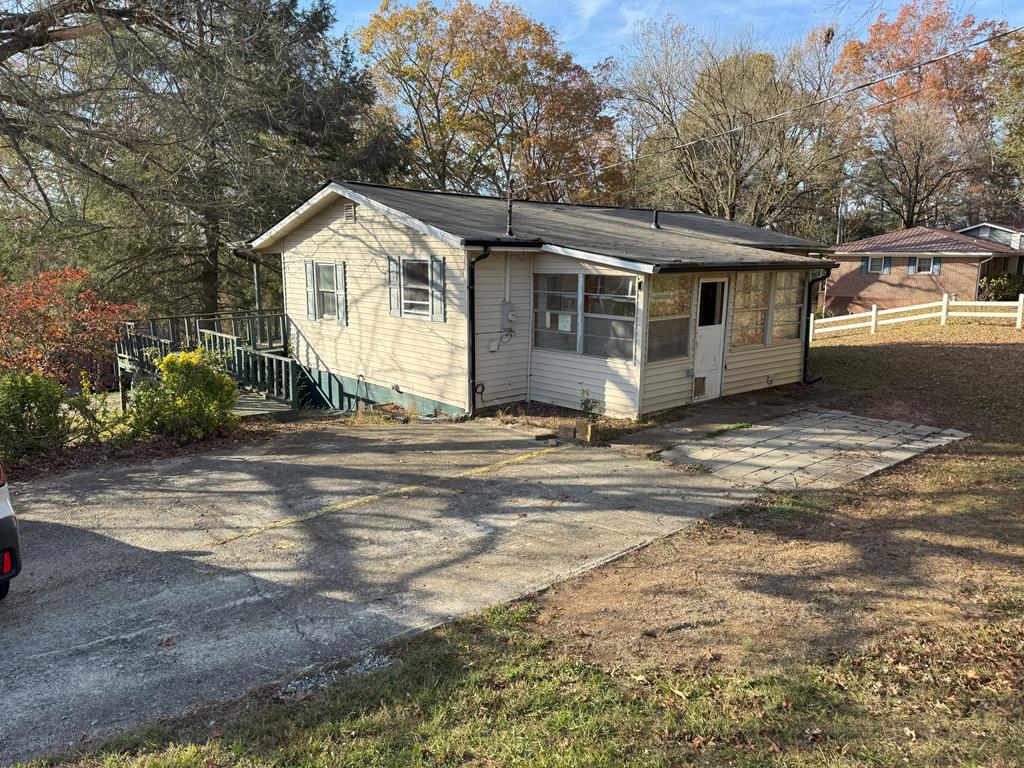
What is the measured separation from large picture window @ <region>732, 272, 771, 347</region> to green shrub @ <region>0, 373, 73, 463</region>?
985cm

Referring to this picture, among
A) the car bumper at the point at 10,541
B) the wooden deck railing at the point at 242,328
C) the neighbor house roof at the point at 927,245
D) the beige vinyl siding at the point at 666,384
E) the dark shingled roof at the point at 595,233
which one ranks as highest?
the neighbor house roof at the point at 927,245

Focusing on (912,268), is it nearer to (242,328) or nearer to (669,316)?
(669,316)

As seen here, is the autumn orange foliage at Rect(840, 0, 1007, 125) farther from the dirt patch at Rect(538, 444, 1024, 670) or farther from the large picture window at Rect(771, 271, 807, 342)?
the dirt patch at Rect(538, 444, 1024, 670)

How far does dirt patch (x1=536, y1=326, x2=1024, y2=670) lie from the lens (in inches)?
169

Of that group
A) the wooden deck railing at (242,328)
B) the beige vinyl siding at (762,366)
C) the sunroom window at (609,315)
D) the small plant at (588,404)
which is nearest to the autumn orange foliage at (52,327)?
the wooden deck railing at (242,328)

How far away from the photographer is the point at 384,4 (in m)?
32.3

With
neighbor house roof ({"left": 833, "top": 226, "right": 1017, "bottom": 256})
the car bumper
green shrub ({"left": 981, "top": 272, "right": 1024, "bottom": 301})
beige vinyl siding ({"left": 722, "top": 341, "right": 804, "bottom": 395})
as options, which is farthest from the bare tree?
the car bumper

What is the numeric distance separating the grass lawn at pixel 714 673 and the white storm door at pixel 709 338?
4.96 metres

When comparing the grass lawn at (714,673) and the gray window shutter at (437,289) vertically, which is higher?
the gray window shutter at (437,289)

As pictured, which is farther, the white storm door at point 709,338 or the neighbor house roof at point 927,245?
the neighbor house roof at point 927,245

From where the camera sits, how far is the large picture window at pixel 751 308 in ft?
37.9

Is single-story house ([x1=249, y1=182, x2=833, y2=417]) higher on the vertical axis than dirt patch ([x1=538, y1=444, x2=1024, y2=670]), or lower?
higher

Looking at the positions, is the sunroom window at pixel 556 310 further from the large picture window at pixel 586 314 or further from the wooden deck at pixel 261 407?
the wooden deck at pixel 261 407

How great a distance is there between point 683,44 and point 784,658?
30.5 meters
